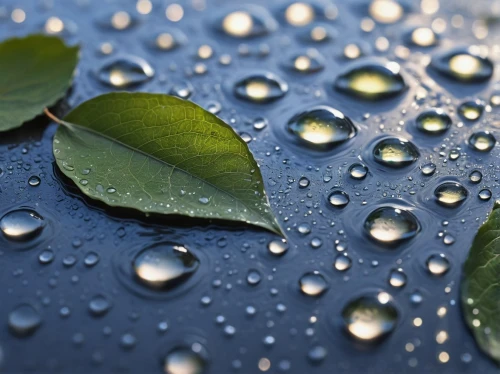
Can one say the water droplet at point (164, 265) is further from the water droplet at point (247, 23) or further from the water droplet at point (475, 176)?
the water droplet at point (247, 23)

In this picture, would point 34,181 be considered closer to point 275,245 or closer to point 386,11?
point 275,245

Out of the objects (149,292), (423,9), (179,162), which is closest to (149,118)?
(179,162)

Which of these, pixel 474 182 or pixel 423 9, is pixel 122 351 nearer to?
pixel 474 182

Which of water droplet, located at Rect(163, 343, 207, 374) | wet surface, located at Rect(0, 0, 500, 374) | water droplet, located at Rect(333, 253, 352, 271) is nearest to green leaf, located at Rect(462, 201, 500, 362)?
wet surface, located at Rect(0, 0, 500, 374)

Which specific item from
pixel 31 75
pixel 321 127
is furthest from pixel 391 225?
pixel 31 75

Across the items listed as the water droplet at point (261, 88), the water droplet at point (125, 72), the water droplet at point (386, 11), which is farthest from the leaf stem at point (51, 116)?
the water droplet at point (386, 11)
